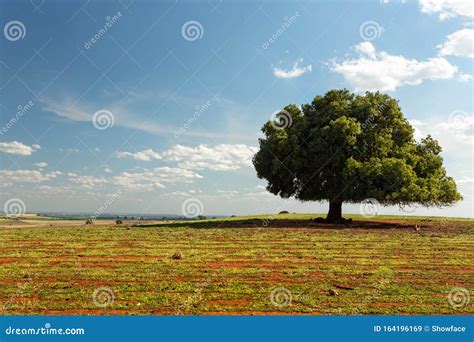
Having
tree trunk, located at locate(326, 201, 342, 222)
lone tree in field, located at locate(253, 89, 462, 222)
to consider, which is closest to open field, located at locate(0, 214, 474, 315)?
lone tree in field, located at locate(253, 89, 462, 222)

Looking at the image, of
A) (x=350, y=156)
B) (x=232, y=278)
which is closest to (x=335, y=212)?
(x=350, y=156)

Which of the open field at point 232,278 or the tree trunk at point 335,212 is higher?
the tree trunk at point 335,212

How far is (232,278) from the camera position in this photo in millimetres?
11953

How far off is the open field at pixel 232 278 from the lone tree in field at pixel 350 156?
43.0 feet

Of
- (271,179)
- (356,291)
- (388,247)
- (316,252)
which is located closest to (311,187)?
(271,179)

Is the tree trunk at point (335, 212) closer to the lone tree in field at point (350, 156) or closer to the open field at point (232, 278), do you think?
the lone tree in field at point (350, 156)

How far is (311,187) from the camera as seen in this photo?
118 ft

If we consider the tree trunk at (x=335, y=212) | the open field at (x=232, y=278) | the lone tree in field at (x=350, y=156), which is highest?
the lone tree in field at (x=350, y=156)

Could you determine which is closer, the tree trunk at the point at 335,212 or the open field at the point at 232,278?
the open field at the point at 232,278

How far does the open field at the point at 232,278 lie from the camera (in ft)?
30.1

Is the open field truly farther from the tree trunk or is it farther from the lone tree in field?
the tree trunk

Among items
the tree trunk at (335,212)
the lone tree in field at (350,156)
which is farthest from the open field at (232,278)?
the tree trunk at (335,212)

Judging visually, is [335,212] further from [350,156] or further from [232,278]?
[232,278]

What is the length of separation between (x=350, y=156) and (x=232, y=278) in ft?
83.6
